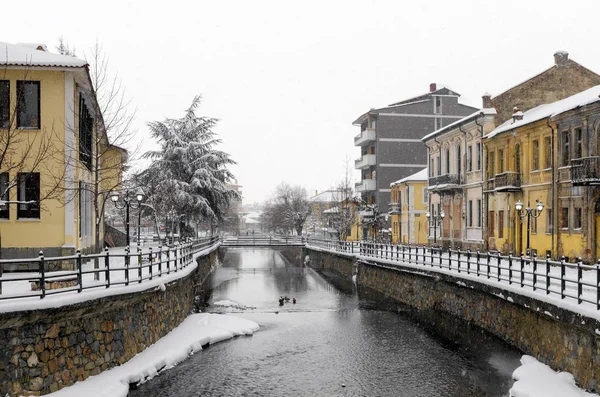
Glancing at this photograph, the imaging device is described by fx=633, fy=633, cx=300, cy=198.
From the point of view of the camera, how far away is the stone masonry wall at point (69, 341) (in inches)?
477

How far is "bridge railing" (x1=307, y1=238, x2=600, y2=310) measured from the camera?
13967 millimetres

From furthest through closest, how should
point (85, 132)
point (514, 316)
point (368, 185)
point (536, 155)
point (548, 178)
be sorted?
point (368, 185)
point (536, 155)
point (548, 178)
point (85, 132)
point (514, 316)

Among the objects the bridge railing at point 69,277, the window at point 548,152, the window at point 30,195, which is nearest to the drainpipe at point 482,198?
the window at point 548,152

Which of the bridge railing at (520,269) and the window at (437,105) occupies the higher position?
the window at (437,105)

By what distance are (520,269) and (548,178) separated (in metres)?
14.0

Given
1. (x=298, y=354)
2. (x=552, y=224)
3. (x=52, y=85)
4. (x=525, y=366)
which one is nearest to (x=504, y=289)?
(x=525, y=366)

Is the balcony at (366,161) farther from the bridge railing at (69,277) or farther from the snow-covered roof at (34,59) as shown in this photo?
the snow-covered roof at (34,59)

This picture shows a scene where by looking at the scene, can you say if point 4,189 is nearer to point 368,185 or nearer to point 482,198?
point 482,198

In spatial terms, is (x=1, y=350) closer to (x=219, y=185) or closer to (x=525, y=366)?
(x=525, y=366)

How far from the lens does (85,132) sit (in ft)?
82.8

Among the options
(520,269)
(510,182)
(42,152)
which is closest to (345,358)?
(520,269)

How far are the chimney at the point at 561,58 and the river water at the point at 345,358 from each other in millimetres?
18226

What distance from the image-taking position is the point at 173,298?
859 inches

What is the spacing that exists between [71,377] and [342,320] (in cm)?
1378
